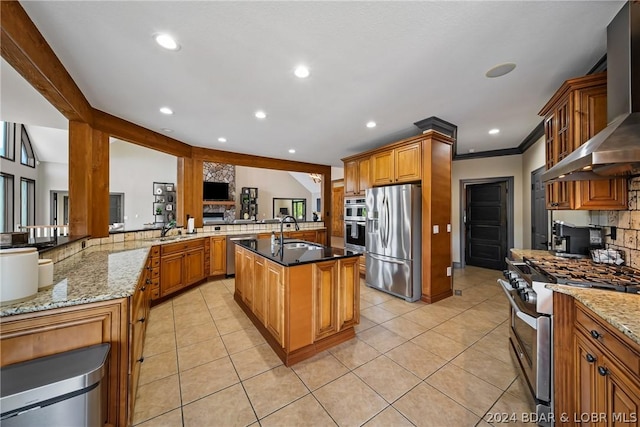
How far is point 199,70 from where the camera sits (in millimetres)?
2109

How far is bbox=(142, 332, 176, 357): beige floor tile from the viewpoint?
2.22 meters

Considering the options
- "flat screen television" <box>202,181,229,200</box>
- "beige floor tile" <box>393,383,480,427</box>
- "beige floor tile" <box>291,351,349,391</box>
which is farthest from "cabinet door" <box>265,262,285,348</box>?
"flat screen television" <box>202,181,229,200</box>

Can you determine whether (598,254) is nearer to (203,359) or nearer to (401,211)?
(401,211)

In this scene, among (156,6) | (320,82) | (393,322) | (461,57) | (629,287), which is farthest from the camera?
(393,322)

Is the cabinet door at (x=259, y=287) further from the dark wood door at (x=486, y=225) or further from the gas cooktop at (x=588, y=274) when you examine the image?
the dark wood door at (x=486, y=225)

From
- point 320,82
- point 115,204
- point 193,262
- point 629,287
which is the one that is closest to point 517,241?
point 629,287

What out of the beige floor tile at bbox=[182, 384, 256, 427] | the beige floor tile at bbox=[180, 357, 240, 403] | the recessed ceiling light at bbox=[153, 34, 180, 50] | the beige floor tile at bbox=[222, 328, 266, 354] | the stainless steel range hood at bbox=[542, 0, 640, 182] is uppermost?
the recessed ceiling light at bbox=[153, 34, 180, 50]

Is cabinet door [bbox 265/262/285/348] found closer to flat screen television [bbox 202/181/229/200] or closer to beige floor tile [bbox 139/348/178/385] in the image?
beige floor tile [bbox 139/348/178/385]

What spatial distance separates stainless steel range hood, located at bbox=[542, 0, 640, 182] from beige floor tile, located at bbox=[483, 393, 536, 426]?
159cm

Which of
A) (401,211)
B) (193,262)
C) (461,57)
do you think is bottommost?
(193,262)

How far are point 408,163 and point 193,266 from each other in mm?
3836

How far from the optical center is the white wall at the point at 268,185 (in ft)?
30.8

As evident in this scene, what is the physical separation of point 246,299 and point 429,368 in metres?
2.05

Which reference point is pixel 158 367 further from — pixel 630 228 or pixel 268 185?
pixel 268 185
